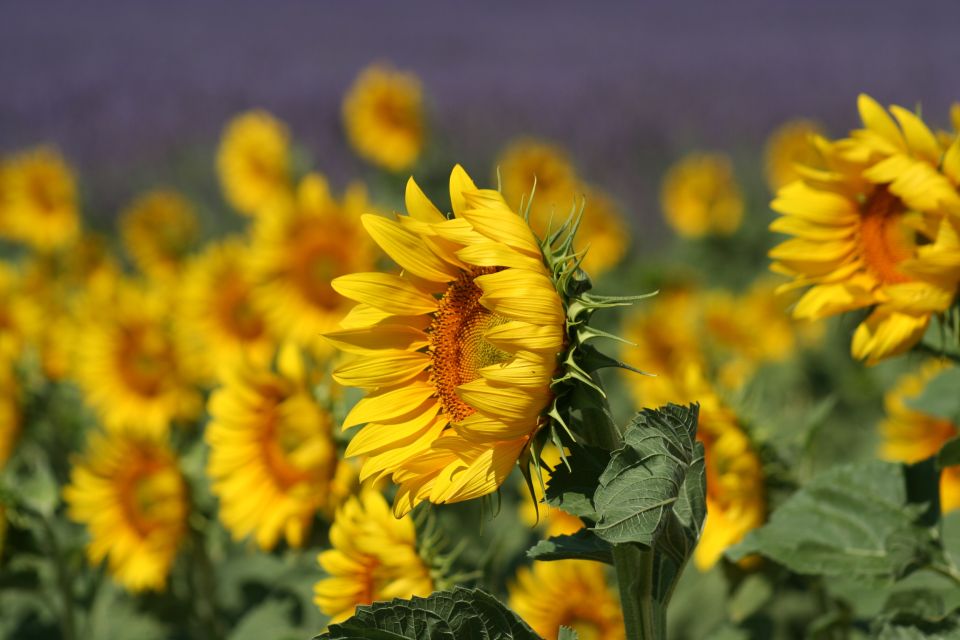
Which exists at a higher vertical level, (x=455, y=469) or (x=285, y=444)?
(x=455, y=469)

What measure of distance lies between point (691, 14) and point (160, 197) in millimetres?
13302

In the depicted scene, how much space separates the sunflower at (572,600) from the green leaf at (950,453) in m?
0.75

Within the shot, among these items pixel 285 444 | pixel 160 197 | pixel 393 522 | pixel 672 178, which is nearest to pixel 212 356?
pixel 285 444

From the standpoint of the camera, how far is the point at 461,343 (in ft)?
4.25

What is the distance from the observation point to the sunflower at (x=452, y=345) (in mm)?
1125

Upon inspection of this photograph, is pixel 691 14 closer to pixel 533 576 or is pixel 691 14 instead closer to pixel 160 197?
pixel 160 197

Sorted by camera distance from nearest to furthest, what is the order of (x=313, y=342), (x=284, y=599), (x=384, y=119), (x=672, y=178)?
(x=284, y=599) < (x=313, y=342) < (x=384, y=119) < (x=672, y=178)

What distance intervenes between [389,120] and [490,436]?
4505 millimetres

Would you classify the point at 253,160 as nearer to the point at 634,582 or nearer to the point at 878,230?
the point at 878,230

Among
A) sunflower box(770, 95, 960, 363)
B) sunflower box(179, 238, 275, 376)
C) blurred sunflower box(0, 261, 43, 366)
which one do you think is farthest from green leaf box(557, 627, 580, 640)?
blurred sunflower box(0, 261, 43, 366)

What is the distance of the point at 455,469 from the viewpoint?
1180 millimetres

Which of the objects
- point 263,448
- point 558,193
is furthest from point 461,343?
point 558,193

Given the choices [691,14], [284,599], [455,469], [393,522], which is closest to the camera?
[455,469]

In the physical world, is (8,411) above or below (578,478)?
below
